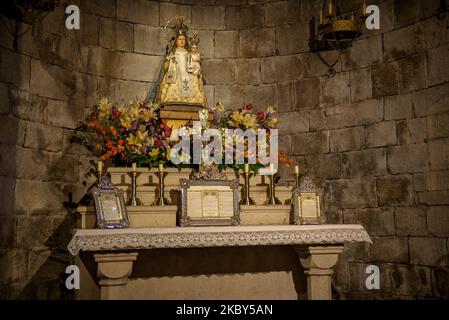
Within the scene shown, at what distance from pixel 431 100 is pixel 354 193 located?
57.6 inches

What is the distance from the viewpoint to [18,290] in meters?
5.43

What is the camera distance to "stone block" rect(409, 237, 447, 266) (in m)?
5.60

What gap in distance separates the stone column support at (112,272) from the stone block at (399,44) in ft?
13.3

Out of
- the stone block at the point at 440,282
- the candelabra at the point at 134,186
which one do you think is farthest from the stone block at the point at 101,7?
the stone block at the point at 440,282

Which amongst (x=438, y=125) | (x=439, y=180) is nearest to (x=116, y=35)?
(x=438, y=125)

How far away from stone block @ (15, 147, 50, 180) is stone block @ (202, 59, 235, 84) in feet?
8.62

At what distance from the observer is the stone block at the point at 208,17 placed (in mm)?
7535

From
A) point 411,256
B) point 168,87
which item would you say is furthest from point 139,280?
point 411,256

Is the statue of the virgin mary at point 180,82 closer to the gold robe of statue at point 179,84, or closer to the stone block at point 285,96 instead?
the gold robe of statue at point 179,84

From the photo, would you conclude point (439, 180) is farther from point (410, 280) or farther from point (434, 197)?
point (410, 280)

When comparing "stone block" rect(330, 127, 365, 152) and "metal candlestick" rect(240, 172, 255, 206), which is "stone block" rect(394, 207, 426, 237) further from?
"metal candlestick" rect(240, 172, 255, 206)

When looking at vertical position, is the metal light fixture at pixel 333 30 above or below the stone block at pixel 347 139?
above

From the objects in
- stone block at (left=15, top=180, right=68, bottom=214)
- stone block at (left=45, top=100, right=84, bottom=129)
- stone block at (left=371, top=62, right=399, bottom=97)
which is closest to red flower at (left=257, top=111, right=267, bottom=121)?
stone block at (left=371, top=62, right=399, bottom=97)
